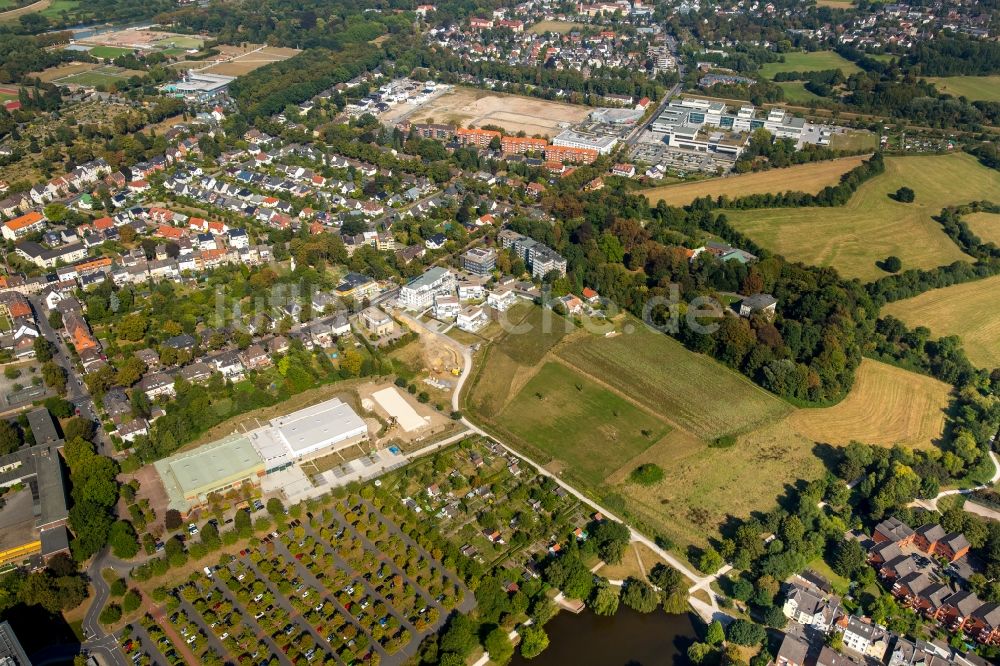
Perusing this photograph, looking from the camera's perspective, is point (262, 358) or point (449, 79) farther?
point (449, 79)

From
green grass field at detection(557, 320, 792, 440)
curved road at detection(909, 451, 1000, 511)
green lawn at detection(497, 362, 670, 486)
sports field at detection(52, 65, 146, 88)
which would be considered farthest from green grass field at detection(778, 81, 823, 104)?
sports field at detection(52, 65, 146, 88)

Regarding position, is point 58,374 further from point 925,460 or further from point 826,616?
point 925,460

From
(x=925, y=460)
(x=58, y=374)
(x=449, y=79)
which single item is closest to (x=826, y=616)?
(x=925, y=460)

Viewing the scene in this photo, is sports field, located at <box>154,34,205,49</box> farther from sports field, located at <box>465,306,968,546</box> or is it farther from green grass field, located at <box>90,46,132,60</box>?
sports field, located at <box>465,306,968,546</box>

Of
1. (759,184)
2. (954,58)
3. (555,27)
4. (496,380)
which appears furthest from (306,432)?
(954,58)

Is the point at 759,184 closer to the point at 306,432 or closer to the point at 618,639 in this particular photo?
the point at 306,432

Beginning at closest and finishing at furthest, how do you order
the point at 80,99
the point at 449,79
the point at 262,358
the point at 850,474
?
the point at 850,474
the point at 262,358
the point at 80,99
the point at 449,79
